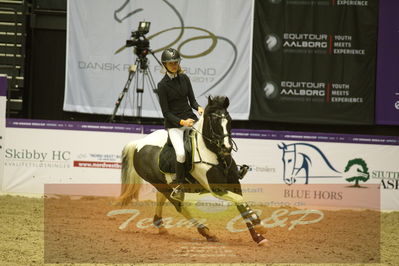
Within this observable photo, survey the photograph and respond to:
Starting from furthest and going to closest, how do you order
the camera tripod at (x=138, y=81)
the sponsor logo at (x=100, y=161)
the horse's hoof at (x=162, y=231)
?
the camera tripod at (x=138, y=81) < the sponsor logo at (x=100, y=161) < the horse's hoof at (x=162, y=231)

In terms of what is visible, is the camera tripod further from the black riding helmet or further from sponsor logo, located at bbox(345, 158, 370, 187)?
the black riding helmet

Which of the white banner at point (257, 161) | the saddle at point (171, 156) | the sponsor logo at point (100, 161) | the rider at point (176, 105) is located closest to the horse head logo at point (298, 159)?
the white banner at point (257, 161)

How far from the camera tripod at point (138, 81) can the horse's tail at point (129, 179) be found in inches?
130

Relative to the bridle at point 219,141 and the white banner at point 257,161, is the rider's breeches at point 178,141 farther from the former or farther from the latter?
the white banner at point 257,161

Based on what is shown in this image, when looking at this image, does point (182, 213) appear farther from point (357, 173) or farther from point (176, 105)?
point (357, 173)

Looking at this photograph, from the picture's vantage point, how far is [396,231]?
10633mm

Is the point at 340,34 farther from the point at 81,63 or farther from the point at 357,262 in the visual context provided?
the point at 357,262

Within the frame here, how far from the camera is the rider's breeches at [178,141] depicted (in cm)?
879

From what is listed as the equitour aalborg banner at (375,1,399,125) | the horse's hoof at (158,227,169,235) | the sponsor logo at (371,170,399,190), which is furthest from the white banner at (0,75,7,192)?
the equitour aalborg banner at (375,1,399,125)

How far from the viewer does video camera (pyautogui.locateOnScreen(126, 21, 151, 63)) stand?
44.4 ft

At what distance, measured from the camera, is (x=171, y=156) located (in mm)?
A: 9188

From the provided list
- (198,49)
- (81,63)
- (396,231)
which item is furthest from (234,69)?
(396,231)

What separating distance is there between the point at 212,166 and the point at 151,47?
6865 millimetres

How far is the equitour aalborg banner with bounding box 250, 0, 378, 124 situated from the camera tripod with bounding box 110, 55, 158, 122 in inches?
99.0
